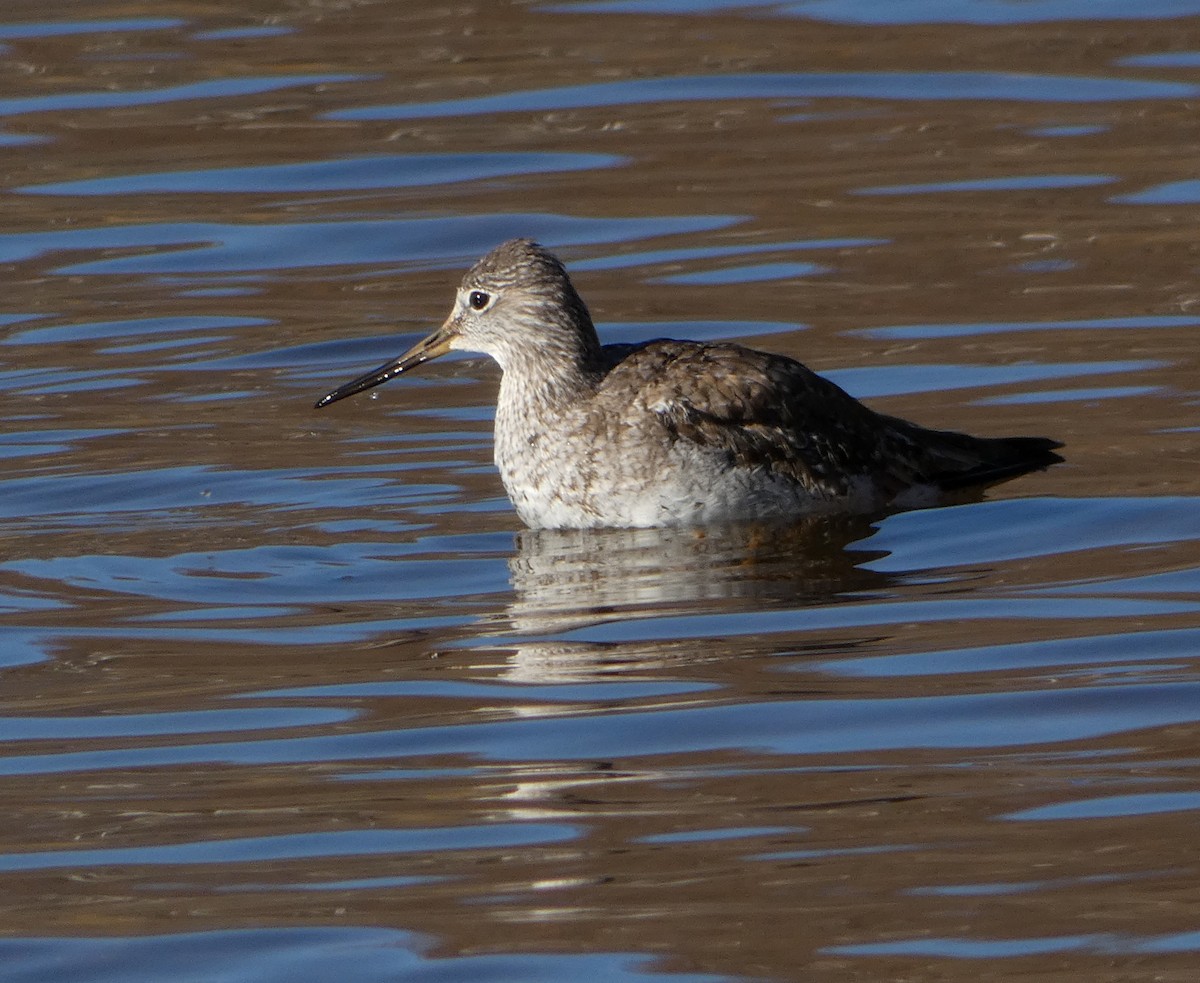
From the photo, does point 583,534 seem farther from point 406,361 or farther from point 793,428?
point 406,361

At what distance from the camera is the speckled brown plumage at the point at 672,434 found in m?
9.66

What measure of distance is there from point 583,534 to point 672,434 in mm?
563

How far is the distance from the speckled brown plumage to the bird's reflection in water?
129 mm

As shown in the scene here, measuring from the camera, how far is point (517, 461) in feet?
32.7

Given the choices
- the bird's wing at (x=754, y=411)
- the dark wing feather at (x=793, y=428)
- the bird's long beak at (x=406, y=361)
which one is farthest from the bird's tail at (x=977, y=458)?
the bird's long beak at (x=406, y=361)

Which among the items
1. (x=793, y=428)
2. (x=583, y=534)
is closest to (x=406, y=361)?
(x=583, y=534)

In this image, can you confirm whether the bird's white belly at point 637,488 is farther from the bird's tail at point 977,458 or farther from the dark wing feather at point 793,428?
the bird's tail at point 977,458

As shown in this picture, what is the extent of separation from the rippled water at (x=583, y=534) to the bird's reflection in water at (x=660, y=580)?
0.03m

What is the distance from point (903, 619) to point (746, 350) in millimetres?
2188

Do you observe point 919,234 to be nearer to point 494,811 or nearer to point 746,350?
point 746,350

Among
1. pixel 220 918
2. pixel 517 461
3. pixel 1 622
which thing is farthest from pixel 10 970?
pixel 517 461

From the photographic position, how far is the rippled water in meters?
5.98

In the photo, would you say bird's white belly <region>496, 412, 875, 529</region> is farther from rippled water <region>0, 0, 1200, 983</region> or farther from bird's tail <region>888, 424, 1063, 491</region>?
bird's tail <region>888, 424, 1063, 491</region>

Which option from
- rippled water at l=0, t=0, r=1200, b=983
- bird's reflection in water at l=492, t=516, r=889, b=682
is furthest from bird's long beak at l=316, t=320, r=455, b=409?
Result: bird's reflection in water at l=492, t=516, r=889, b=682
